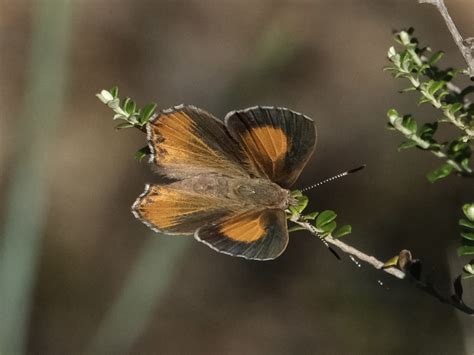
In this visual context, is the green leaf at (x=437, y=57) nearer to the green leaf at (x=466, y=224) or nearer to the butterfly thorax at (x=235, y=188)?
the green leaf at (x=466, y=224)

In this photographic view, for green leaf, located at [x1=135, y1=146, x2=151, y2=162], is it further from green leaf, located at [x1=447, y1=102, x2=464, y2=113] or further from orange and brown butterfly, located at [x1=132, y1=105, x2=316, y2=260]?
green leaf, located at [x1=447, y1=102, x2=464, y2=113]

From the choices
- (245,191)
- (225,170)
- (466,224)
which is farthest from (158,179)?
(466,224)

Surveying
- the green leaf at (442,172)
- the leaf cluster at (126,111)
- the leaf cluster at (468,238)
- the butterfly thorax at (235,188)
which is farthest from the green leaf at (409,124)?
the leaf cluster at (126,111)

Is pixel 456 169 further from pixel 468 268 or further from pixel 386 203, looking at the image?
pixel 386 203

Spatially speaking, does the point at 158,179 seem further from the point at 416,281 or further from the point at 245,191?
the point at 416,281

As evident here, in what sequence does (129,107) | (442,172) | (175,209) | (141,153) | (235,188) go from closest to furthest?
(442,172), (129,107), (141,153), (175,209), (235,188)

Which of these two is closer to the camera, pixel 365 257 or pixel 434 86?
pixel 365 257

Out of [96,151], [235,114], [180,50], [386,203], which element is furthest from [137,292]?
[180,50]
